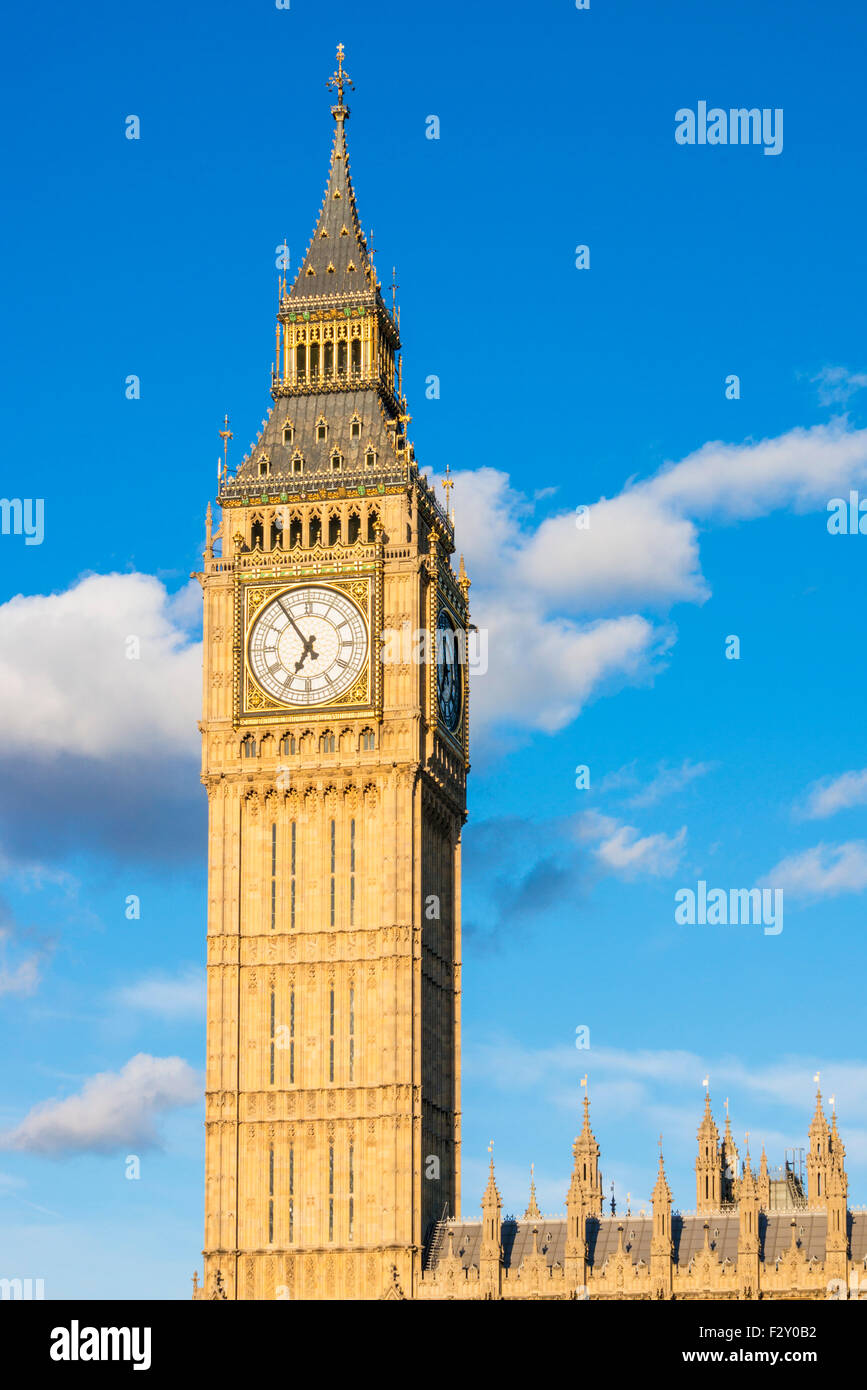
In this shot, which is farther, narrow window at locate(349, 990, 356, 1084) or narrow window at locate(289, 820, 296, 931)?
narrow window at locate(289, 820, 296, 931)

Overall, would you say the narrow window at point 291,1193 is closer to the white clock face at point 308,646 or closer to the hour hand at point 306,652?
the white clock face at point 308,646

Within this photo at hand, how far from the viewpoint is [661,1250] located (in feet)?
335

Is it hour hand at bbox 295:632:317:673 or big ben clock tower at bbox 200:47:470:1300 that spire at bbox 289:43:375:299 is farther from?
hour hand at bbox 295:632:317:673

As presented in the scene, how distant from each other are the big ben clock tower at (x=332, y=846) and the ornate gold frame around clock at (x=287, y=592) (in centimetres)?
10

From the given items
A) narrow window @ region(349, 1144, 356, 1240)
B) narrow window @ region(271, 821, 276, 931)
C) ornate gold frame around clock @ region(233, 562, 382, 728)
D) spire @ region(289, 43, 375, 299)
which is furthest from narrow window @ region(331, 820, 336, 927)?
spire @ region(289, 43, 375, 299)

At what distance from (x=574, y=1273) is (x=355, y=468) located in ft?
119

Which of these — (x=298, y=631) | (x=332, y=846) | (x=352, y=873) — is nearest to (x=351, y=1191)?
(x=352, y=873)

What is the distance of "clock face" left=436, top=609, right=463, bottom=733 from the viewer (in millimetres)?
114562

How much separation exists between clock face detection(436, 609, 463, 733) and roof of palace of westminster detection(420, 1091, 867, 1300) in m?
20.8

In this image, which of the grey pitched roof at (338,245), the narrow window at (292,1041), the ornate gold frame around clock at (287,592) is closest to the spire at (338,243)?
the grey pitched roof at (338,245)

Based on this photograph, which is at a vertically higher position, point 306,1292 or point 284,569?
point 284,569
